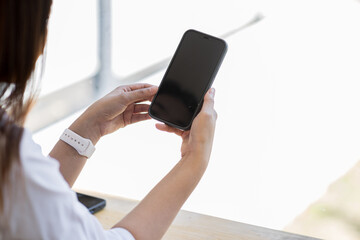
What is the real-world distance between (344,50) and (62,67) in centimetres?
210

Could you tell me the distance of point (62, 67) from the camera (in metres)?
2.70

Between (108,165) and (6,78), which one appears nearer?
(6,78)

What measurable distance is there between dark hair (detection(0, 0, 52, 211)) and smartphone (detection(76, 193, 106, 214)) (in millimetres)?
319

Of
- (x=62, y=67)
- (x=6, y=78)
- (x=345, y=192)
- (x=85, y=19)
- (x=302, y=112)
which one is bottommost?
(x=345, y=192)

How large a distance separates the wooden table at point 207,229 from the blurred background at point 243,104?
1.14m

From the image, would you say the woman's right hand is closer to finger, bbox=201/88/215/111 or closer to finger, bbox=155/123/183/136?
finger, bbox=201/88/215/111

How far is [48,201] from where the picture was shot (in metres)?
0.52

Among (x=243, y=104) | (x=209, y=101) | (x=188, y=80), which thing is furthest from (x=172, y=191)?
(x=243, y=104)

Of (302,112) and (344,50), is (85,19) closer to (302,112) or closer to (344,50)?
(302,112)

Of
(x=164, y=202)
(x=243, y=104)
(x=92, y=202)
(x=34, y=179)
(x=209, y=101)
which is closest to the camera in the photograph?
(x=34, y=179)

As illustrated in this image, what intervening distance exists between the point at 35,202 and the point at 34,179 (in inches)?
1.0

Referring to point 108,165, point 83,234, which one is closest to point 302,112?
point 108,165

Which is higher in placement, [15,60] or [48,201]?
[15,60]

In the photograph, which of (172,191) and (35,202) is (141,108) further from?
(35,202)
